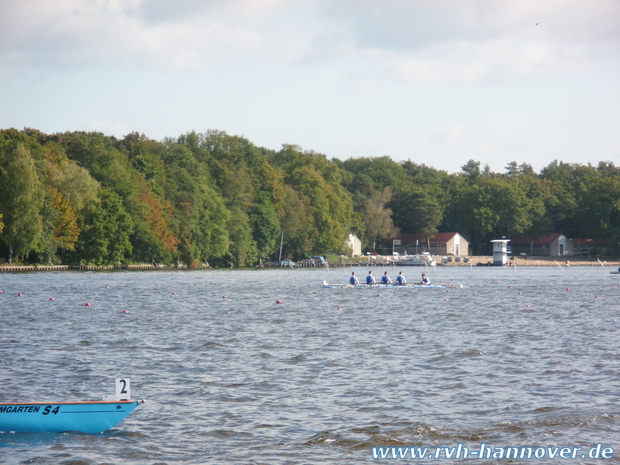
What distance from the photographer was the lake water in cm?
1349

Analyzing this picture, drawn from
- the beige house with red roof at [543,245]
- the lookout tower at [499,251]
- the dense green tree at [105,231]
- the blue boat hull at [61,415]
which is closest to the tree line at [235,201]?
the dense green tree at [105,231]

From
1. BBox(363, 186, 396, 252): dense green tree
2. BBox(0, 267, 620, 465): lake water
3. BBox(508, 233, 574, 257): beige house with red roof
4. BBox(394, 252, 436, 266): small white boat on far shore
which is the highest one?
BBox(363, 186, 396, 252): dense green tree

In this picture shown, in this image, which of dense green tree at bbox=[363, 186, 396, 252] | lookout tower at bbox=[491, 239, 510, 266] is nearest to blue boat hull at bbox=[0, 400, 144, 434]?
lookout tower at bbox=[491, 239, 510, 266]

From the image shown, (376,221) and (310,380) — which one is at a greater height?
(376,221)

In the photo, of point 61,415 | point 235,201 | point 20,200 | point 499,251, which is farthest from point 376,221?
point 61,415

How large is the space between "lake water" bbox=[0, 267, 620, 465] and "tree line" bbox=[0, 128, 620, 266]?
134 feet

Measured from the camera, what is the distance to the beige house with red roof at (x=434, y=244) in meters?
152

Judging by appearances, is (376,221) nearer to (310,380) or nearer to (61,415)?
(310,380)

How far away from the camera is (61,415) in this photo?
1348 cm

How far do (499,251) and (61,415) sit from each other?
13084cm

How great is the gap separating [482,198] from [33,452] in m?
147

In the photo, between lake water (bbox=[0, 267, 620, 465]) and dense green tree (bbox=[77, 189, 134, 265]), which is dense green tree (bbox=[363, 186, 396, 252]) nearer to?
dense green tree (bbox=[77, 189, 134, 265])

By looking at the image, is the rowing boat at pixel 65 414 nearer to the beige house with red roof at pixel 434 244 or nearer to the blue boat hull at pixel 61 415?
the blue boat hull at pixel 61 415

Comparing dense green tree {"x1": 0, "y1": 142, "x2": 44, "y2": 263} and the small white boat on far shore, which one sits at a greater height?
dense green tree {"x1": 0, "y1": 142, "x2": 44, "y2": 263}
